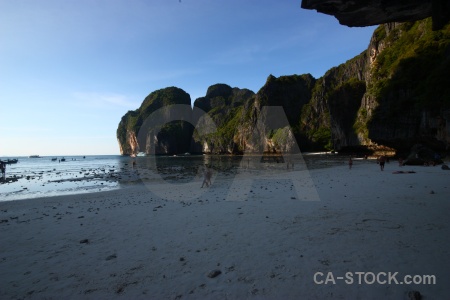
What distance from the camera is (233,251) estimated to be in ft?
20.7

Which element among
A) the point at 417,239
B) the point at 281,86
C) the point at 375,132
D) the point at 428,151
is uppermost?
the point at 281,86

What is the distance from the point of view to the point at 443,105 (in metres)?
30.2

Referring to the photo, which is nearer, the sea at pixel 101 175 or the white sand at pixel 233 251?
the white sand at pixel 233 251

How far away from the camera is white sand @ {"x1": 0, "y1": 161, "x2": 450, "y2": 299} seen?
4.67 m

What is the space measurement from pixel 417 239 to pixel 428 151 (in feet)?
105

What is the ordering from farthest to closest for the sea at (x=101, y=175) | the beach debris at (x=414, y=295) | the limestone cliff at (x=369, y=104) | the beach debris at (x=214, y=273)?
the limestone cliff at (x=369, y=104), the sea at (x=101, y=175), the beach debris at (x=214, y=273), the beach debris at (x=414, y=295)

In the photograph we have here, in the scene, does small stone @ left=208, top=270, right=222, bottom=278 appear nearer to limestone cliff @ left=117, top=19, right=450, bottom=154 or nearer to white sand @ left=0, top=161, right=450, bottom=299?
white sand @ left=0, top=161, right=450, bottom=299

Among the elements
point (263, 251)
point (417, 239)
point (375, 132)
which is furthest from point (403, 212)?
point (375, 132)

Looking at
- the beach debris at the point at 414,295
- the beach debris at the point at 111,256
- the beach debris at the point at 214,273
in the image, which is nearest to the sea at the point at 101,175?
the beach debris at the point at 111,256

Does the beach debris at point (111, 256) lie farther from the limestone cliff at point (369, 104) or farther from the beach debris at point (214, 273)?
the limestone cliff at point (369, 104)

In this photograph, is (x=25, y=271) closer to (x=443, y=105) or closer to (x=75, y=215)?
(x=75, y=215)

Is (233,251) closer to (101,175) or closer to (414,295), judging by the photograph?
(414,295)

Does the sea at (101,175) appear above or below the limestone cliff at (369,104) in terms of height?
below

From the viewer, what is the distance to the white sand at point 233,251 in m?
4.67
